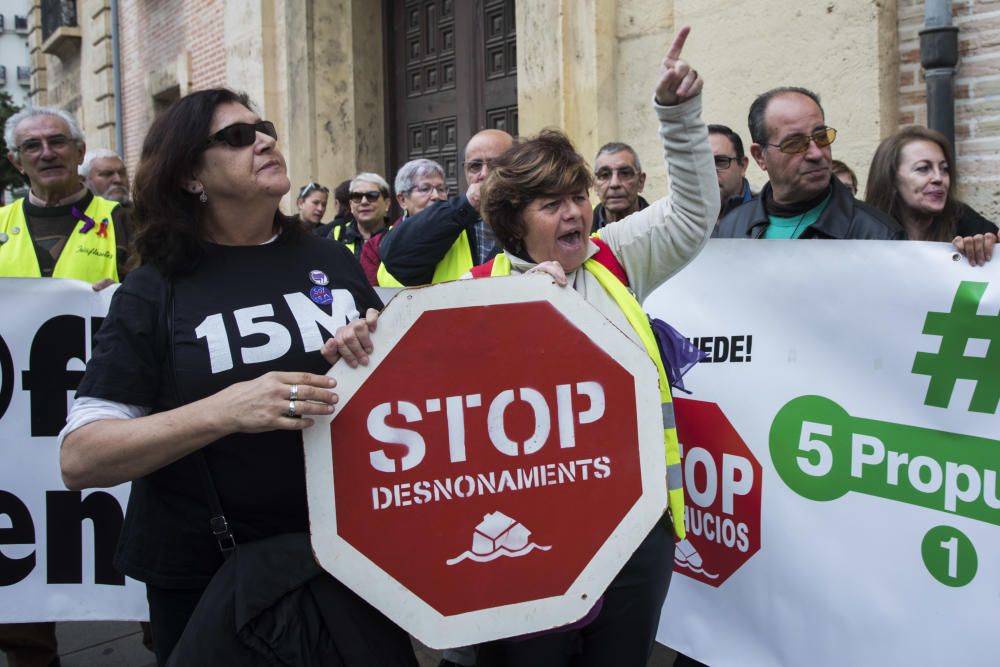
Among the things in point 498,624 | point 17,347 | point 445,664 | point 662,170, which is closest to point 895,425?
point 498,624

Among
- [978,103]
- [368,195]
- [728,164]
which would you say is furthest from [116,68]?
[978,103]

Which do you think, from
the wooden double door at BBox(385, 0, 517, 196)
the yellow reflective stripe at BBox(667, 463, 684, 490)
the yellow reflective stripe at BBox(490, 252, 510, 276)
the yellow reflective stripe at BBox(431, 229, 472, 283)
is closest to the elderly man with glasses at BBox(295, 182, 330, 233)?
the wooden double door at BBox(385, 0, 517, 196)

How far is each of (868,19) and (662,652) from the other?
319 cm

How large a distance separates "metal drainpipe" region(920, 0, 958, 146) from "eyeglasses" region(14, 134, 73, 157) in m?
3.82

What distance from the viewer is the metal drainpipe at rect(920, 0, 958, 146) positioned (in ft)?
13.5

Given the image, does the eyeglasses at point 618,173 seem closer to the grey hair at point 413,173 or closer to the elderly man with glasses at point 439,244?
the elderly man with glasses at point 439,244

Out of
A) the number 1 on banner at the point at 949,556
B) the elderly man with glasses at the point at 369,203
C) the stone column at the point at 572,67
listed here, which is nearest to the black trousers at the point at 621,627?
the number 1 on banner at the point at 949,556

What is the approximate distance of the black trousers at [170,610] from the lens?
1810 millimetres

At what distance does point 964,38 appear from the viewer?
4211 mm

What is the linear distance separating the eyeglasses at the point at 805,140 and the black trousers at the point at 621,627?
57.2 inches

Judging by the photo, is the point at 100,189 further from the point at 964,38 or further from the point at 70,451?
the point at 964,38

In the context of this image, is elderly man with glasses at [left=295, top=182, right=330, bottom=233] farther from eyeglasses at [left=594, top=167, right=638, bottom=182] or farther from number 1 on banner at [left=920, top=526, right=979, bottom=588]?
number 1 on banner at [left=920, top=526, right=979, bottom=588]

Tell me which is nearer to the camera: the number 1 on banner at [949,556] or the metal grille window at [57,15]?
the number 1 on banner at [949,556]

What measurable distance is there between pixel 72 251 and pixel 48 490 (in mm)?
1005
